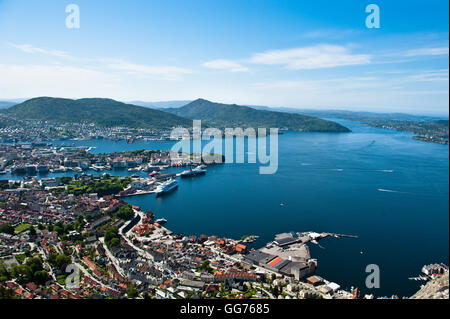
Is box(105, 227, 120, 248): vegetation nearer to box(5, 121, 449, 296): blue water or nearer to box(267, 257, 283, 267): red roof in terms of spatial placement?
box(5, 121, 449, 296): blue water

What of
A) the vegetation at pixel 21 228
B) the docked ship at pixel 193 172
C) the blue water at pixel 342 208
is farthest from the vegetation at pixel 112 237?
the docked ship at pixel 193 172

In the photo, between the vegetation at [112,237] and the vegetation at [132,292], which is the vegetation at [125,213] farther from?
the vegetation at [132,292]

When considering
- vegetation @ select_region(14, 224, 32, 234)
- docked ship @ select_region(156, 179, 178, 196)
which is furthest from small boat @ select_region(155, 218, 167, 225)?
vegetation @ select_region(14, 224, 32, 234)

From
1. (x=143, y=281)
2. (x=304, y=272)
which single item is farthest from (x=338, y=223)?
(x=143, y=281)

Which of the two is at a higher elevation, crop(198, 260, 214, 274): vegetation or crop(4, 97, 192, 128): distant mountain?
crop(4, 97, 192, 128): distant mountain
